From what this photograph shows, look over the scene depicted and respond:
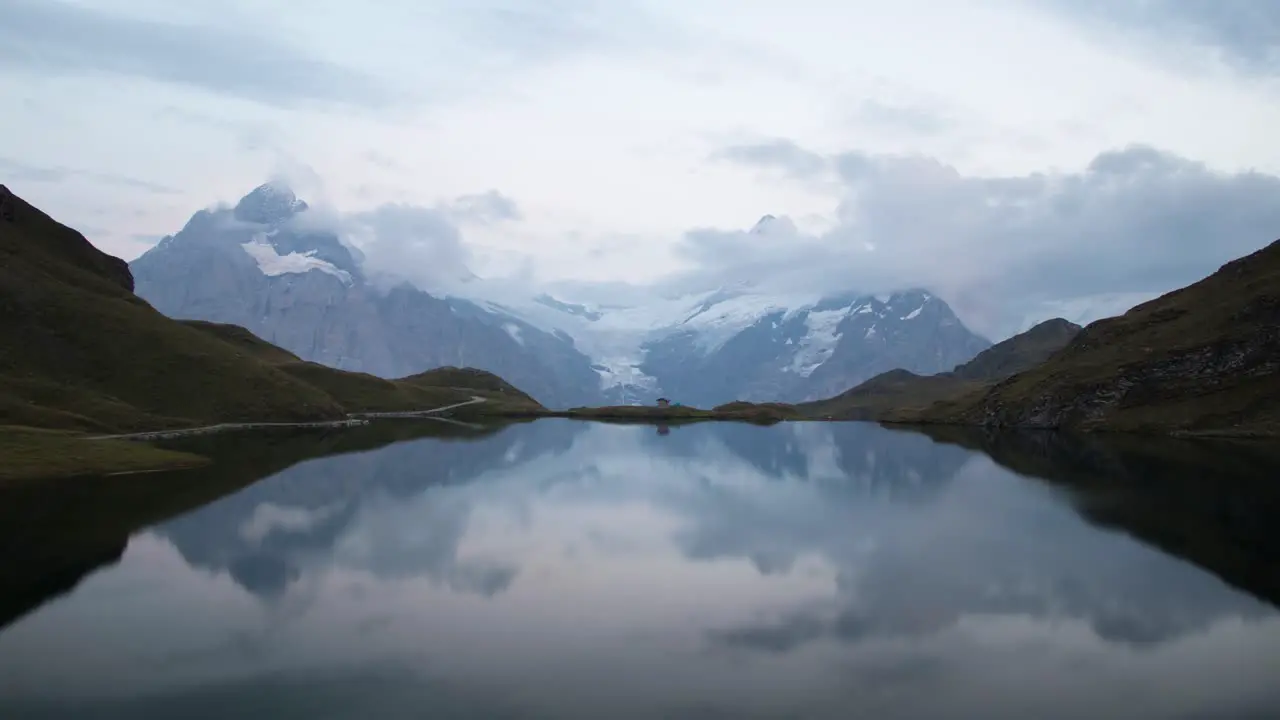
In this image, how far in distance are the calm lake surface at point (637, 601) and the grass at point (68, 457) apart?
6.16m

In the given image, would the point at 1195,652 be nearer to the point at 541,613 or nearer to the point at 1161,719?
the point at 1161,719

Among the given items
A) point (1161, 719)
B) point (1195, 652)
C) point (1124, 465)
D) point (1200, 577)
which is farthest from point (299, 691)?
point (1124, 465)

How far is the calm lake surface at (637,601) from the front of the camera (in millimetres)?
33938

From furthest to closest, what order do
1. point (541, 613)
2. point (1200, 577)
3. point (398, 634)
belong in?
point (1200, 577)
point (541, 613)
point (398, 634)

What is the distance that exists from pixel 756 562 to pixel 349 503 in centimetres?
4695

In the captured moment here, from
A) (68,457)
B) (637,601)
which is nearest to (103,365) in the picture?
(68,457)

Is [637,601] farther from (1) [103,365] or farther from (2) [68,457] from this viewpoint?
(1) [103,365]

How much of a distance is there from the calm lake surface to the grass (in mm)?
6165

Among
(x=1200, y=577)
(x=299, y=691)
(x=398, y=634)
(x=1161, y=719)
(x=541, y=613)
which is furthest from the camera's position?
(x=1200, y=577)

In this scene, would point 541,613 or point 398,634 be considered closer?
point 398,634

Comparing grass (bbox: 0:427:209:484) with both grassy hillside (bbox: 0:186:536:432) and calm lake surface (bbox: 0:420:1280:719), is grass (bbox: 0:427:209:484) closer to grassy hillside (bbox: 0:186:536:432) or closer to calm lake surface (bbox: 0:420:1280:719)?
calm lake surface (bbox: 0:420:1280:719)

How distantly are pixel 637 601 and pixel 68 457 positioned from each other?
8048cm

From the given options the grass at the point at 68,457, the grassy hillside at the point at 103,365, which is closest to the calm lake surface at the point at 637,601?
the grass at the point at 68,457

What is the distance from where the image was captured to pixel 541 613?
153 ft
